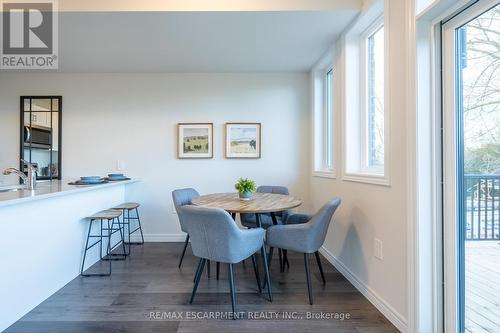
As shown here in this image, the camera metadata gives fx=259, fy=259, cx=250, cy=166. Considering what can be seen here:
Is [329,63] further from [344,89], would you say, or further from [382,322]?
[382,322]

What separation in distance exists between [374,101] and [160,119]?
2725mm

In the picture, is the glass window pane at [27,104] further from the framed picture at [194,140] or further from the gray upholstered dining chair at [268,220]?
the gray upholstered dining chair at [268,220]

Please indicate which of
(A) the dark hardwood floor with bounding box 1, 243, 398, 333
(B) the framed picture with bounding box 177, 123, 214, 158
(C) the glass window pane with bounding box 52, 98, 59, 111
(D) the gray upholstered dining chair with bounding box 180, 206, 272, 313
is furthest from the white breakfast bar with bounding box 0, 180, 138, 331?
(C) the glass window pane with bounding box 52, 98, 59, 111

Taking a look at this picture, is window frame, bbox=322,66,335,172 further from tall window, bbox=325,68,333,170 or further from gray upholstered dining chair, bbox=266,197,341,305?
gray upholstered dining chair, bbox=266,197,341,305

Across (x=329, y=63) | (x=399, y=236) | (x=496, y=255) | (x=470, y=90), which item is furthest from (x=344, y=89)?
(x=496, y=255)

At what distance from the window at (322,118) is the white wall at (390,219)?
84 cm

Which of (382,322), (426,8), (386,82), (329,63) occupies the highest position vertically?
(329,63)

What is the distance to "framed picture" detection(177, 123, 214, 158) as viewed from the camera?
143 inches

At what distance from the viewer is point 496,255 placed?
1297 millimetres

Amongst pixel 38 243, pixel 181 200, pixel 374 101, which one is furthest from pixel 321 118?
pixel 38 243

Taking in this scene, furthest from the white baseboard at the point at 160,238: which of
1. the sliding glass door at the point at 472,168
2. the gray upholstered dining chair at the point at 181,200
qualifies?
the sliding glass door at the point at 472,168

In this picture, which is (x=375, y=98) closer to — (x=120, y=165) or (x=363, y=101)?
(x=363, y=101)

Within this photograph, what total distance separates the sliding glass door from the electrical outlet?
0.43 metres

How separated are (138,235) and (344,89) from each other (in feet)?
10.5
